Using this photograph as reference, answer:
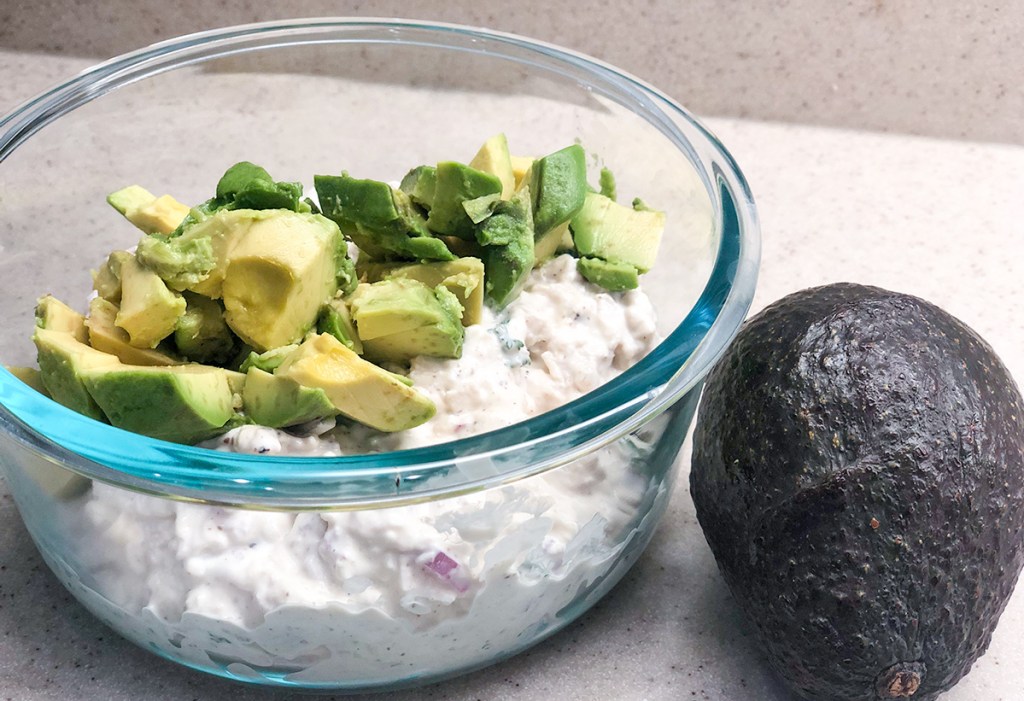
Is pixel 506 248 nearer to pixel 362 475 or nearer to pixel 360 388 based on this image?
pixel 360 388

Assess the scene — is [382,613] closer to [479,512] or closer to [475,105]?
[479,512]

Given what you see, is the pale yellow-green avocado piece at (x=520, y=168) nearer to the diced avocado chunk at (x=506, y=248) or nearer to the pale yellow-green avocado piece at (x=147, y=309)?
the diced avocado chunk at (x=506, y=248)

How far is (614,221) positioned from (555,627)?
0.38 metres

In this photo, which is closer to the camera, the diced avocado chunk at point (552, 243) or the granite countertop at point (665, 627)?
the granite countertop at point (665, 627)

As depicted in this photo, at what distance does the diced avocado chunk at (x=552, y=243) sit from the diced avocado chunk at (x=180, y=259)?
29cm

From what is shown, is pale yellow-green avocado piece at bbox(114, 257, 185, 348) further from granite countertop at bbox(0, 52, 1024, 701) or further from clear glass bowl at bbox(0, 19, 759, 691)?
granite countertop at bbox(0, 52, 1024, 701)

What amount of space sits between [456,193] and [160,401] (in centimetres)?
32

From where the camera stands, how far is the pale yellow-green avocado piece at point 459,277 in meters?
0.95

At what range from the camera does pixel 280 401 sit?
0.86 m

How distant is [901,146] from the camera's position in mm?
1738

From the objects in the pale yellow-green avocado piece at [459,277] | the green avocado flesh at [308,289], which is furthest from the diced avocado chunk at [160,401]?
the pale yellow-green avocado piece at [459,277]

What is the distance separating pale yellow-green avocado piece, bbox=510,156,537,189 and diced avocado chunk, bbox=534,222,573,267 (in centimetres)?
6

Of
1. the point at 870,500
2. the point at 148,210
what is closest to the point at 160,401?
the point at 148,210

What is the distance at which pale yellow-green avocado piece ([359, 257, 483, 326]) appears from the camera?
954 mm
